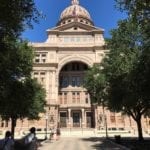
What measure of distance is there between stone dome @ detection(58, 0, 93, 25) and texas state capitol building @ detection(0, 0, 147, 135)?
13878 millimetres

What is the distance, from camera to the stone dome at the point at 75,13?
96.7 metres

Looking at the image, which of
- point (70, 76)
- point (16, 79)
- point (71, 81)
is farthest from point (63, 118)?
point (16, 79)

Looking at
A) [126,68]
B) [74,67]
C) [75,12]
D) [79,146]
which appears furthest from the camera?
[75,12]

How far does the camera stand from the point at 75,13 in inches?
3844

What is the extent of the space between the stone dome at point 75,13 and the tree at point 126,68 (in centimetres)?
6053

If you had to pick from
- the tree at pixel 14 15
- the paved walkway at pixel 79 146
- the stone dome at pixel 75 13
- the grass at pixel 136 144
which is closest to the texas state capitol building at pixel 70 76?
the stone dome at pixel 75 13

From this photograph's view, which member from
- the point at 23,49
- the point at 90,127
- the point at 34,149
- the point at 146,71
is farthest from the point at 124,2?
the point at 90,127

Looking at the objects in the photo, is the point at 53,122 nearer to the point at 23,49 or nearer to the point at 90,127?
the point at 90,127

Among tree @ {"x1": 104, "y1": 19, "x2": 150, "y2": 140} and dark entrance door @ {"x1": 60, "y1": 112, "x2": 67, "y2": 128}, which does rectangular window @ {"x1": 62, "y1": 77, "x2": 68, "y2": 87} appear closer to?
dark entrance door @ {"x1": 60, "y1": 112, "x2": 67, "y2": 128}

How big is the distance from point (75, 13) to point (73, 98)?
3199cm

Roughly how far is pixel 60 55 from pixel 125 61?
47815 mm

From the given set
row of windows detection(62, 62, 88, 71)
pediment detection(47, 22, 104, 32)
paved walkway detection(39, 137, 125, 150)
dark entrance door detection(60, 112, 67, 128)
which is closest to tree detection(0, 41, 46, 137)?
paved walkway detection(39, 137, 125, 150)

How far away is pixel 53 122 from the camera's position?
2699 inches

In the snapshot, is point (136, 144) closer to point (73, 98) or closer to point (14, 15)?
point (14, 15)
